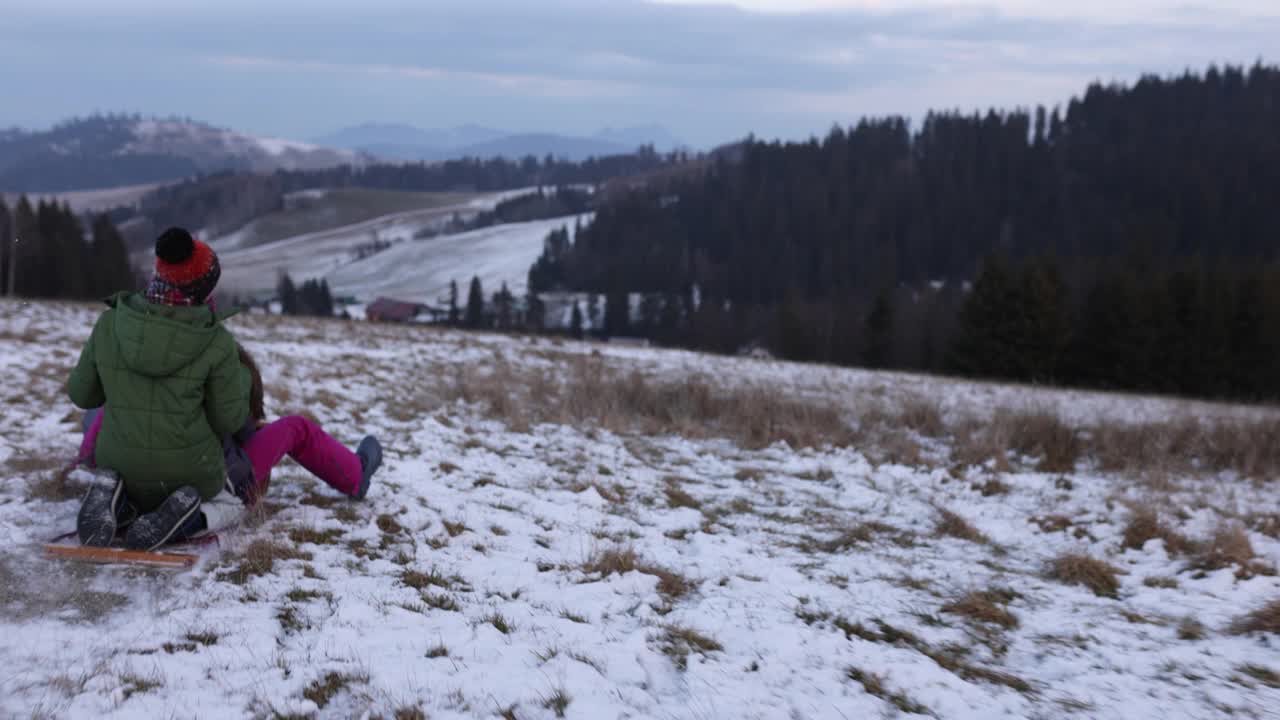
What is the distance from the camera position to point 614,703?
3.50m

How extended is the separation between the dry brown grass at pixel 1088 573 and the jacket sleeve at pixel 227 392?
18.8 ft

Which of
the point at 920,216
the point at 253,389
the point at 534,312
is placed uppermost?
the point at 920,216

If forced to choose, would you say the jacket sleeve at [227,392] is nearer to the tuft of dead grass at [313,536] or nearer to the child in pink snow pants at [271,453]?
the child in pink snow pants at [271,453]

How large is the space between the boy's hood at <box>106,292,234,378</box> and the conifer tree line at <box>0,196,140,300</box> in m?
68.5

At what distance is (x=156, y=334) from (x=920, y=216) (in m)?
150

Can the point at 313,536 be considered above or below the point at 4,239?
below

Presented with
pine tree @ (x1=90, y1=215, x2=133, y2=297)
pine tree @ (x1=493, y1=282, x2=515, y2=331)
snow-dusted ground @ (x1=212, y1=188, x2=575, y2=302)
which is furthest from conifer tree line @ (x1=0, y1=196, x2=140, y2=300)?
snow-dusted ground @ (x1=212, y1=188, x2=575, y2=302)

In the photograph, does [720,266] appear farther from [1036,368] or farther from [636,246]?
[1036,368]

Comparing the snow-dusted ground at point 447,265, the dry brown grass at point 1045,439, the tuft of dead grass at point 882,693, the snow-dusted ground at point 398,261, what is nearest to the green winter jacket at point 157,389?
the tuft of dead grass at point 882,693

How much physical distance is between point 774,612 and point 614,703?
1515mm

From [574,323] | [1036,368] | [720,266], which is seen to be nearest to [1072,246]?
[720,266]

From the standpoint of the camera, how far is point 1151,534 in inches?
250

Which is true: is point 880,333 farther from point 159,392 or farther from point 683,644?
point 159,392

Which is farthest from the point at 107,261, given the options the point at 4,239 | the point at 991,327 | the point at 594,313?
the point at 991,327
